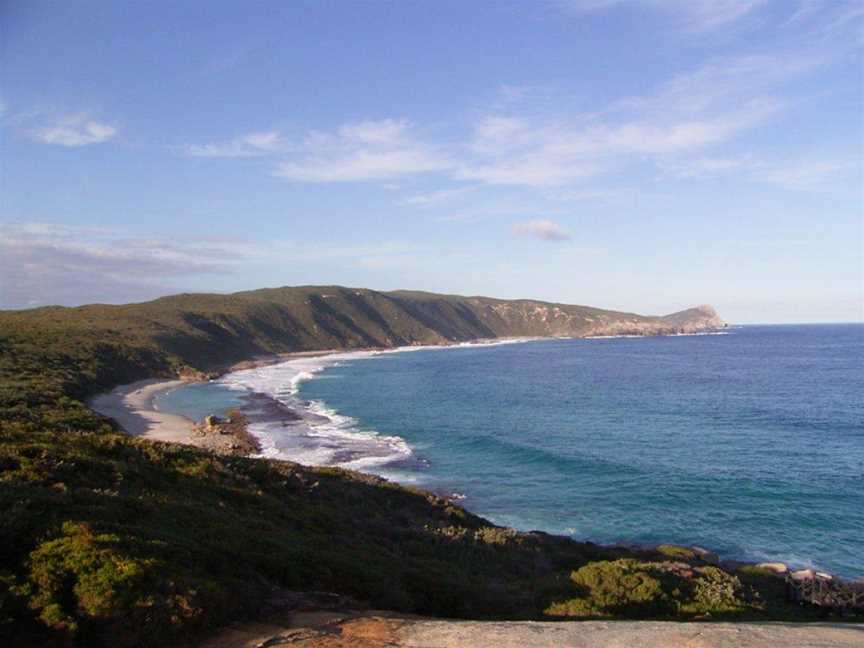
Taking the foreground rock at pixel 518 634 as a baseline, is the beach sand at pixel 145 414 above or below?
below

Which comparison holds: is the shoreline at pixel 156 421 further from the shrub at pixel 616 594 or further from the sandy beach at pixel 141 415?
the shrub at pixel 616 594

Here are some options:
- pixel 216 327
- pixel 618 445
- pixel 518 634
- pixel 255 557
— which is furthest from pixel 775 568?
pixel 216 327

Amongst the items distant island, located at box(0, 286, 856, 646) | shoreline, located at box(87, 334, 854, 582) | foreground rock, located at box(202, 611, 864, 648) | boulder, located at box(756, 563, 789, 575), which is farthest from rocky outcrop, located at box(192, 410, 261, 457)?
foreground rock, located at box(202, 611, 864, 648)

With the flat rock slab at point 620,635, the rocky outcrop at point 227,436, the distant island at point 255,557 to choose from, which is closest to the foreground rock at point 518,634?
the flat rock slab at point 620,635

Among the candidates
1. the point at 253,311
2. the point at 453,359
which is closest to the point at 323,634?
the point at 453,359

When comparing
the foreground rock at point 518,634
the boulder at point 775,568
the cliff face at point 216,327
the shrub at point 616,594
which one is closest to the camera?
the foreground rock at point 518,634

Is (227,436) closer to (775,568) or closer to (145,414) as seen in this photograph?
(145,414)

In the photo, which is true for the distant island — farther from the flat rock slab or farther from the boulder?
the flat rock slab
